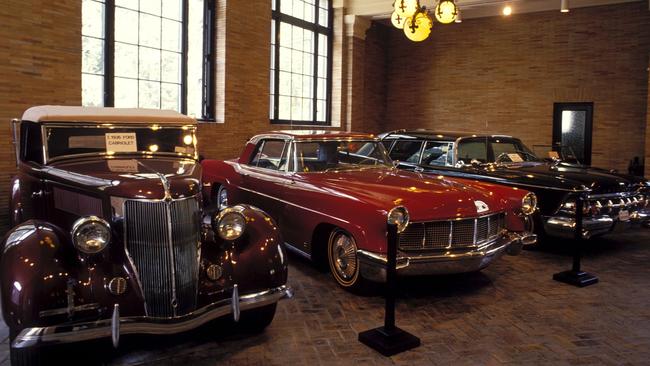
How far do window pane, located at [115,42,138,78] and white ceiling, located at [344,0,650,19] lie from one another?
6.61m

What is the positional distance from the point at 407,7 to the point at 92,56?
5236mm

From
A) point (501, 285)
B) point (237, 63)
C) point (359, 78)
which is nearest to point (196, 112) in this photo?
point (237, 63)

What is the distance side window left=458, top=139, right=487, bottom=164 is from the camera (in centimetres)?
706

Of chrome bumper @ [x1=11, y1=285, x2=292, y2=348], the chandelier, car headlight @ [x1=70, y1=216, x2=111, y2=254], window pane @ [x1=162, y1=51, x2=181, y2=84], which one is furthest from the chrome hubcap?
window pane @ [x1=162, y1=51, x2=181, y2=84]

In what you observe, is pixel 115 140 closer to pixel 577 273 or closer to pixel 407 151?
pixel 407 151

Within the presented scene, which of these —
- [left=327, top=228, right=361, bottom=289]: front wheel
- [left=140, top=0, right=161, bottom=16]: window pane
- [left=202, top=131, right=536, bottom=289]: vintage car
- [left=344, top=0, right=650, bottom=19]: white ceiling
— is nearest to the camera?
[left=202, top=131, right=536, bottom=289]: vintage car

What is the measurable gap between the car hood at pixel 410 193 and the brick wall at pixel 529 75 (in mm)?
9560

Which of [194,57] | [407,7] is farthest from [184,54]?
[407,7]

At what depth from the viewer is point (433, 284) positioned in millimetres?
5191

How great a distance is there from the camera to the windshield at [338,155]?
5.60 metres

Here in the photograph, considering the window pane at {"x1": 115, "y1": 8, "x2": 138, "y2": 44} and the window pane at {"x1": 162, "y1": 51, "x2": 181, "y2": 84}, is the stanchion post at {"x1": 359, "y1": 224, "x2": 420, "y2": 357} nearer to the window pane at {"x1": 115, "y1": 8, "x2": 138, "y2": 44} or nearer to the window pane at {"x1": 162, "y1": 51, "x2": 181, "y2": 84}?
the window pane at {"x1": 115, "y1": 8, "x2": 138, "y2": 44}

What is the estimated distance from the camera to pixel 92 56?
870 centimetres

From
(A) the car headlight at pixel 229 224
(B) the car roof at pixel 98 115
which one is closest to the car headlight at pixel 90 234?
(A) the car headlight at pixel 229 224

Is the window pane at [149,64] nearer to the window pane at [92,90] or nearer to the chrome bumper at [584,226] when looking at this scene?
the window pane at [92,90]
